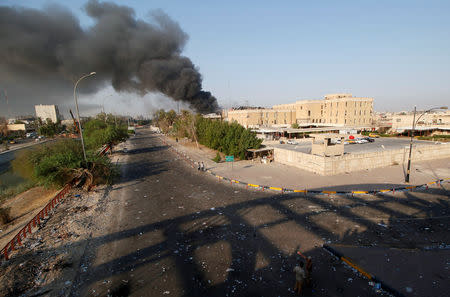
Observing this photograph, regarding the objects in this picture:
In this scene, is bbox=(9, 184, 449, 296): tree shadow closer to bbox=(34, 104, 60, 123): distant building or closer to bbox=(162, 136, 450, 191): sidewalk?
bbox=(162, 136, 450, 191): sidewalk

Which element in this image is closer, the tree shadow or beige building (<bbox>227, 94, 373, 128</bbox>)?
the tree shadow

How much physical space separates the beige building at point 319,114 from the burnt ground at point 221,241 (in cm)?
4161

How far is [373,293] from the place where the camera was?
527 centimetres

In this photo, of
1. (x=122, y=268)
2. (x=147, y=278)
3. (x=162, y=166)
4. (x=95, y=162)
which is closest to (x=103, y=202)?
(x=95, y=162)

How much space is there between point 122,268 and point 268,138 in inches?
1199

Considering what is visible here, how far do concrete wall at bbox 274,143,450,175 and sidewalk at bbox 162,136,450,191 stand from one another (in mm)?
478

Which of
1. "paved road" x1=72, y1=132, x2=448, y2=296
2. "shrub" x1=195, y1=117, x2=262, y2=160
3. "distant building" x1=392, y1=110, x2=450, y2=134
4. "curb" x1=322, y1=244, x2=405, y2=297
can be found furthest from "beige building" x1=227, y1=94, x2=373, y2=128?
"curb" x1=322, y1=244, x2=405, y2=297

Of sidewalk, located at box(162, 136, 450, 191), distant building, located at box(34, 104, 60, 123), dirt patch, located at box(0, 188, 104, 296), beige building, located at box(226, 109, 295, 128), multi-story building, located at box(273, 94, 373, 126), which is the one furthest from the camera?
distant building, located at box(34, 104, 60, 123)

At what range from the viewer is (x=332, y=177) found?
15625 millimetres

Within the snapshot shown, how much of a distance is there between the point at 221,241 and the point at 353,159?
13751 millimetres

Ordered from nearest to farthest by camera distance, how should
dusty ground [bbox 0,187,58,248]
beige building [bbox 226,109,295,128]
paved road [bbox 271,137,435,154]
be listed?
1. dusty ground [bbox 0,187,58,248]
2. paved road [bbox 271,137,435,154]
3. beige building [bbox 226,109,295,128]

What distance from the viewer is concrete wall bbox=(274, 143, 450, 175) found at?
16156 mm

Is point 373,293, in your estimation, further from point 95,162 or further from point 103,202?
point 95,162

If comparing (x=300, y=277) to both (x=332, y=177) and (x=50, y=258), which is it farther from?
(x=332, y=177)
